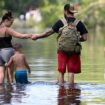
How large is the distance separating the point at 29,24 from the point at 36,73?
98.7 metres

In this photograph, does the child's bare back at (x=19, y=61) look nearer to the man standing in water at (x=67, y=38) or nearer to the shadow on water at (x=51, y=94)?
the shadow on water at (x=51, y=94)

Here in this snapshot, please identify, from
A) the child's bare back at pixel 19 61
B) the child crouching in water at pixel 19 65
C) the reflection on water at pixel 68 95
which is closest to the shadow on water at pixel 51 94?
the reflection on water at pixel 68 95

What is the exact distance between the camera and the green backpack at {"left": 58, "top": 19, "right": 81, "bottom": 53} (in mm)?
15164

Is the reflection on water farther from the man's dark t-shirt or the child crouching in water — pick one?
the man's dark t-shirt

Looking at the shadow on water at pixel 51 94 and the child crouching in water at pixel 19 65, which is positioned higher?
the child crouching in water at pixel 19 65

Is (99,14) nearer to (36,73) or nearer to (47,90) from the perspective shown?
(36,73)

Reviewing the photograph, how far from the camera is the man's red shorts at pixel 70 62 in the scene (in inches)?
599

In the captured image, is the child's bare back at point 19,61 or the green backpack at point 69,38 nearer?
the green backpack at point 69,38

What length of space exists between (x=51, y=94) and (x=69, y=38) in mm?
2263

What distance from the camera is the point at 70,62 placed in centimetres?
1523

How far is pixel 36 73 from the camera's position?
19.7m

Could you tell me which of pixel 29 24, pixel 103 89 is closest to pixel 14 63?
pixel 103 89

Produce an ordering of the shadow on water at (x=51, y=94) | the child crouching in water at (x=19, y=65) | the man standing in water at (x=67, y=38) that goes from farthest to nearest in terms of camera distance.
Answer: the child crouching in water at (x=19, y=65), the man standing in water at (x=67, y=38), the shadow on water at (x=51, y=94)

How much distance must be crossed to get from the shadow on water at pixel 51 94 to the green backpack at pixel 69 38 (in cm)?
81
